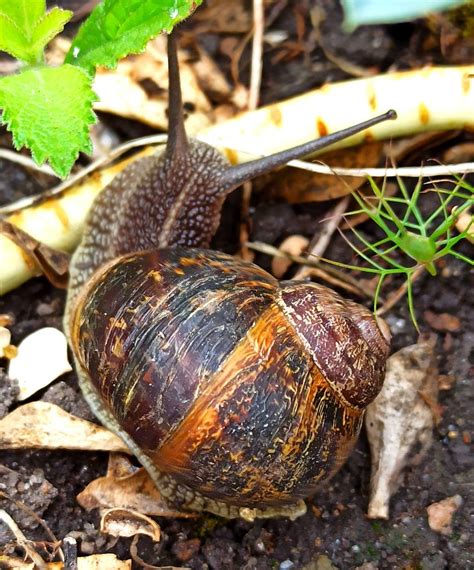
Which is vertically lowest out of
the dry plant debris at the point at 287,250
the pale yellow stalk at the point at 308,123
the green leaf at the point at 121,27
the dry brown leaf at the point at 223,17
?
the dry plant debris at the point at 287,250

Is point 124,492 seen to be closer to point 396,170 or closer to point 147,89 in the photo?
point 396,170

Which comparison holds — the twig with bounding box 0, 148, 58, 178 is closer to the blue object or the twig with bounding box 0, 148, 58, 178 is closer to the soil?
the soil

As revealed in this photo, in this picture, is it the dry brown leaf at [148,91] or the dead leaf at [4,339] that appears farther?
the dry brown leaf at [148,91]

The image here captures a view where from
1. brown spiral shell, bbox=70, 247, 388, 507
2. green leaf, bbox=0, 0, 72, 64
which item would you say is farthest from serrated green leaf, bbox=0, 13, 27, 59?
brown spiral shell, bbox=70, 247, 388, 507

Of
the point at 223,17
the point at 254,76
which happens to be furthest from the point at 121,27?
the point at 223,17

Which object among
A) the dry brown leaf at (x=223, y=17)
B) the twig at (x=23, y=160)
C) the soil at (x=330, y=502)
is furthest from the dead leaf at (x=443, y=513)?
the dry brown leaf at (x=223, y=17)

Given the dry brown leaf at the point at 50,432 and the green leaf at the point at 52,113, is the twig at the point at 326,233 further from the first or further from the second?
the green leaf at the point at 52,113
